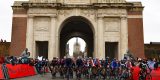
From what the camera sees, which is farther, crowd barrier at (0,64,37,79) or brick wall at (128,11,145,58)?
brick wall at (128,11,145,58)

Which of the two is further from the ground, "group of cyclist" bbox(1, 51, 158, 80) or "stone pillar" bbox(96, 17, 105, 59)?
"stone pillar" bbox(96, 17, 105, 59)

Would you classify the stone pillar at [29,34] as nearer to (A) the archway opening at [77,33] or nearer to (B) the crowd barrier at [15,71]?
(A) the archway opening at [77,33]

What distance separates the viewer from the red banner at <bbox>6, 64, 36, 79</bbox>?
30809mm

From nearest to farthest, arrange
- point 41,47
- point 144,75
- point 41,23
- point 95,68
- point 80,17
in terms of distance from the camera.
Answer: point 144,75, point 95,68, point 41,23, point 80,17, point 41,47

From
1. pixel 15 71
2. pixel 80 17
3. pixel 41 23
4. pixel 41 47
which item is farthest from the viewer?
pixel 41 47

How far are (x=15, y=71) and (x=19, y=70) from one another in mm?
1413

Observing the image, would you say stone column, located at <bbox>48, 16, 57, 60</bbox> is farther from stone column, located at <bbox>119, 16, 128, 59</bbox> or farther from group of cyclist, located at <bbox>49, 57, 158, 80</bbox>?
group of cyclist, located at <bbox>49, 57, 158, 80</bbox>

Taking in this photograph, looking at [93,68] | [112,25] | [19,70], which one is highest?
[112,25]

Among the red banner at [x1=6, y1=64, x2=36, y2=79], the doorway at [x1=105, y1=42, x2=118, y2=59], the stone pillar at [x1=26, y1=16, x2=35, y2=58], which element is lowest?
the red banner at [x1=6, y1=64, x2=36, y2=79]

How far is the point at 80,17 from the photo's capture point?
52781 millimetres

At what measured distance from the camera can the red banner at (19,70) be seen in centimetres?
3081

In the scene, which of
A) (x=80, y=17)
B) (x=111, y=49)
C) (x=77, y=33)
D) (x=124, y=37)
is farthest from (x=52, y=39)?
(x=77, y=33)

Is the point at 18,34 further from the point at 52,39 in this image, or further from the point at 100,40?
the point at 100,40

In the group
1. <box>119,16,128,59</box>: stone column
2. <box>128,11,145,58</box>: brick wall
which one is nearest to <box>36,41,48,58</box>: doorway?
<box>119,16,128,59</box>: stone column
